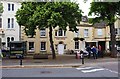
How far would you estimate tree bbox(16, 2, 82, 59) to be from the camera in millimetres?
39906

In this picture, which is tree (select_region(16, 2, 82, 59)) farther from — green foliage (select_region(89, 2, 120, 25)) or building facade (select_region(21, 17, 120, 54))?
building facade (select_region(21, 17, 120, 54))

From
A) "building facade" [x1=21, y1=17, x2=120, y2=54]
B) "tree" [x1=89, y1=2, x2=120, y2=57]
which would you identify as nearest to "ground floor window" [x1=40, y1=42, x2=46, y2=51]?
"building facade" [x1=21, y1=17, x2=120, y2=54]

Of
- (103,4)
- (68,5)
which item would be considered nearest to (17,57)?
(68,5)

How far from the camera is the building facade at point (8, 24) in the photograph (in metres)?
57.2

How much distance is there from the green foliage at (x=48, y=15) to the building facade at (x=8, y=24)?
47.1 ft

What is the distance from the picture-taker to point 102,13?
43188 millimetres

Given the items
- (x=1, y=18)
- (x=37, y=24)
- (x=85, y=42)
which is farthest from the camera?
(x=85, y=42)

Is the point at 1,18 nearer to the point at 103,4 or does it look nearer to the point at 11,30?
the point at 11,30

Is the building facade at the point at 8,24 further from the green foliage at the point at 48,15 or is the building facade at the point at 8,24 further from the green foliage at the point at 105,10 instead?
the green foliage at the point at 105,10

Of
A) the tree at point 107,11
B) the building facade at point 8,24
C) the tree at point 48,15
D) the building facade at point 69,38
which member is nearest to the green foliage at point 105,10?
the tree at point 107,11

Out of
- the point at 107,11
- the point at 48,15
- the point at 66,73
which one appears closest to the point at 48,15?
the point at 48,15

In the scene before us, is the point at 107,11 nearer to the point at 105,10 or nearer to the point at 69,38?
the point at 105,10

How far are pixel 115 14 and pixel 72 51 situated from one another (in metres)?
19.7

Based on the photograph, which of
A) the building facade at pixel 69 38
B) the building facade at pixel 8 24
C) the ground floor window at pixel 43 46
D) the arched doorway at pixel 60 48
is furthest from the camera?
the ground floor window at pixel 43 46
